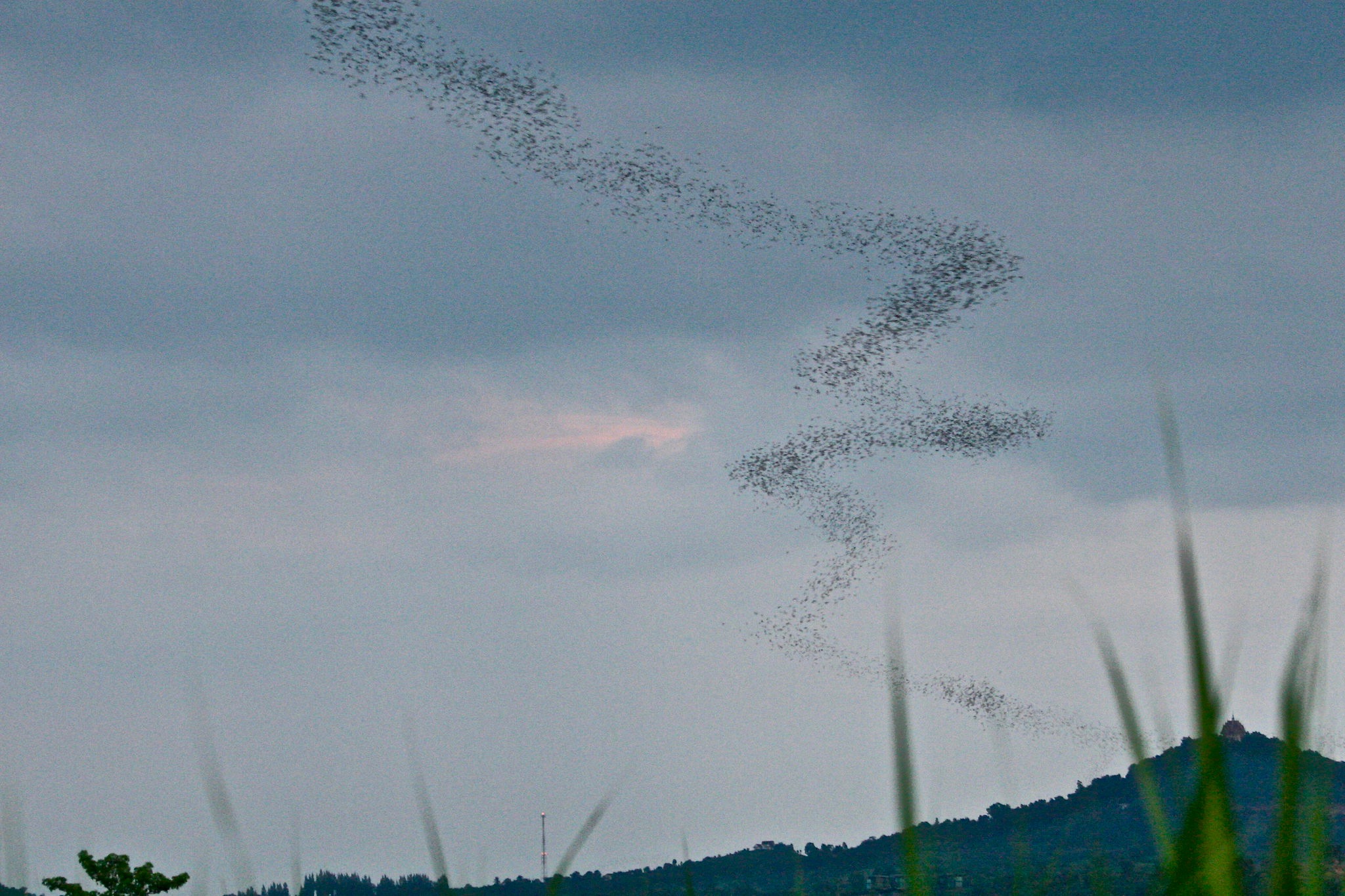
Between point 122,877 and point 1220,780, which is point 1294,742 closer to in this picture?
point 1220,780

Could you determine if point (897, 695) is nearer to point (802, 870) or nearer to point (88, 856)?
point (802, 870)

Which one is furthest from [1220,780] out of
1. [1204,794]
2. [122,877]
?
[122,877]

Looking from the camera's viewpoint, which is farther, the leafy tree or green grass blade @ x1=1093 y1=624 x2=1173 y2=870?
the leafy tree

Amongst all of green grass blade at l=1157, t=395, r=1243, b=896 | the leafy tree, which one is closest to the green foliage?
green grass blade at l=1157, t=395, r=1243, b=896

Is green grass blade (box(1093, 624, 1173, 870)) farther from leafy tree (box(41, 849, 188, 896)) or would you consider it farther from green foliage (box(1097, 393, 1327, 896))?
leafy tree (box(41, 849, 188, 896))

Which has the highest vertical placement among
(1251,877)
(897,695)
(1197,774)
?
(897,695)

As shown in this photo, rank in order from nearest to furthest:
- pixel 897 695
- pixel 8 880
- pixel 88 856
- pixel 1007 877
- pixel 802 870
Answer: pixel 897 695 → pixel 1007 877 → pixel 802 870 → pixel 8 880 → pixel 88 856

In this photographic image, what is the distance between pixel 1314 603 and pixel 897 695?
813mm

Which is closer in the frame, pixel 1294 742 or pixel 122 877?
pixel 1294 742

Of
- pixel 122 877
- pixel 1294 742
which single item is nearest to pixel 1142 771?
pixel 1294 742

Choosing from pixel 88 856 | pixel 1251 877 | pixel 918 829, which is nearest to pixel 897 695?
pixel 918 829

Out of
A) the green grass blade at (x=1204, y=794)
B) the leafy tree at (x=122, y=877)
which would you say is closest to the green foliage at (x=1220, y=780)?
the green grass blade at (x=1204, y=794)

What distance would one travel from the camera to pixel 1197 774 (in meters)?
2.30

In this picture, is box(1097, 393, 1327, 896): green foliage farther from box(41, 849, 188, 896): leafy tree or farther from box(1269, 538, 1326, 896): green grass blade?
box(41, 849, 188, 896): leafy tree
